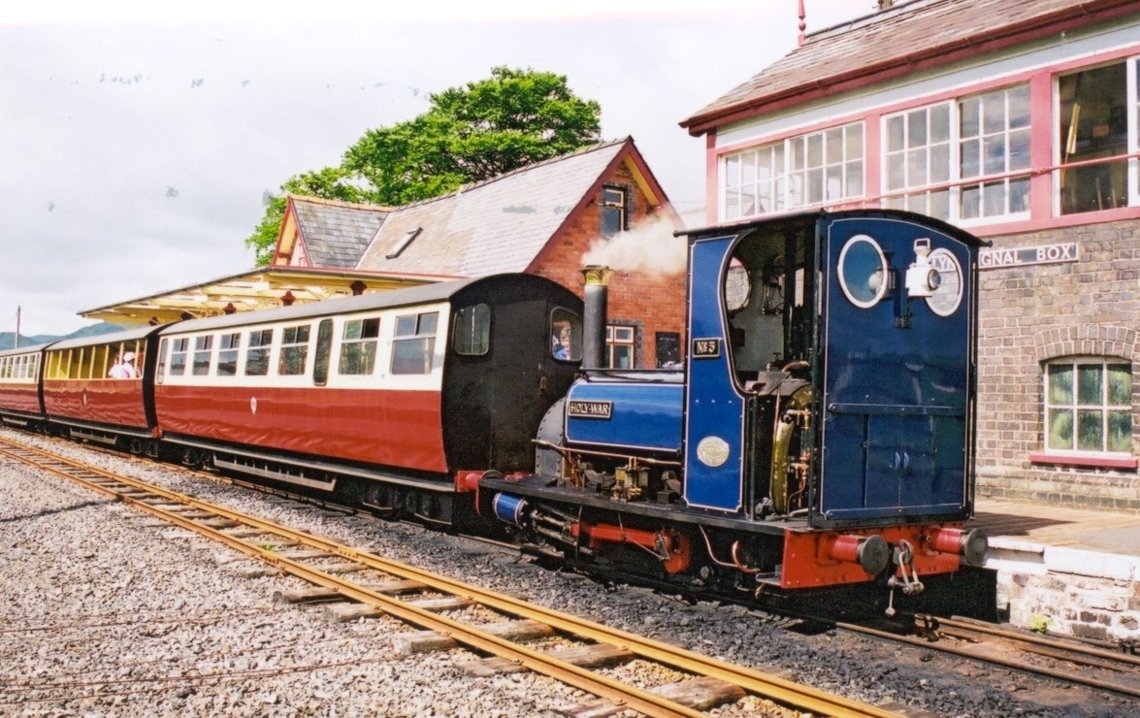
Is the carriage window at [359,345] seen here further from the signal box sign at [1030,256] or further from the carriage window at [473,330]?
the signal box sign at [1030,256]

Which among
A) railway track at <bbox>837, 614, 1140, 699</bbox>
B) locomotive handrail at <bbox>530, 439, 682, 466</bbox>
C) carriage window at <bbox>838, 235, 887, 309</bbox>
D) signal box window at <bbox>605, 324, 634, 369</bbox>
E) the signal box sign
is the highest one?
the signal box sign

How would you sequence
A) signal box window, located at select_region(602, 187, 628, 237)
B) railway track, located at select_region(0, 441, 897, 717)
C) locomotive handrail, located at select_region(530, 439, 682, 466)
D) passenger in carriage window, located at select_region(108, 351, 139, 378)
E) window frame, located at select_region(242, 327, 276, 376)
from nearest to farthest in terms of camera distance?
railway track, located at select_region(0, 441, 897, 717) → locomotive handrail, located at select_region(530, 439, 682, 466) → window frame, located at select_region(242, 327, 276, 376) → passenger in carriage window, located at select_region(108, 351, 139, 378) → signal box window, located at select_region(602, 187, 628, 237)

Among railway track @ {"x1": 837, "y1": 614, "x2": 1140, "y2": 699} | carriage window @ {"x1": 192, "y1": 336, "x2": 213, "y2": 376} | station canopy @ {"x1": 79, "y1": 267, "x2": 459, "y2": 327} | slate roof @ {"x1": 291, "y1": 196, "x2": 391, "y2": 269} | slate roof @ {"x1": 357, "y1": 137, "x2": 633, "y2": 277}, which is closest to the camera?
railway track @ {"x1": 837, "y1": 614, "x2": 1140, "y2": 699}

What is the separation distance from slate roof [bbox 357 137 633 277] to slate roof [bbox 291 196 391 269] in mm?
1502

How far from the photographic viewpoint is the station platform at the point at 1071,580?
6207 millimetres

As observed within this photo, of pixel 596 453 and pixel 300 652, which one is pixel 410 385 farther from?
pixel 300 652

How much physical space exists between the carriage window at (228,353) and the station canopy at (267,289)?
73.7 inches

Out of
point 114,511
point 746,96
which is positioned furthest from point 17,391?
point 746,96

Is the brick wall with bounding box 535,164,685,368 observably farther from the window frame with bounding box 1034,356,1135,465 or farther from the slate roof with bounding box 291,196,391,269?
the window frame with bounding box 1034,356,1135,465

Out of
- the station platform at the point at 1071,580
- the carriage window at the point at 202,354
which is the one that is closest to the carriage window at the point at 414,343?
the station platform at the point at 1071,580

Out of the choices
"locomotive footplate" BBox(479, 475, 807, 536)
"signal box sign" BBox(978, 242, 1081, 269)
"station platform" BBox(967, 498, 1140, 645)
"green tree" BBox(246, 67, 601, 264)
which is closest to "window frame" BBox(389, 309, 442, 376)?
"locomotive footplate" BBox(479, 475, 807, 536)

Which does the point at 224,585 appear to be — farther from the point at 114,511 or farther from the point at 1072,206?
the point at 1072,206

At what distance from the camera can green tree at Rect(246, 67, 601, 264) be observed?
3597 cm

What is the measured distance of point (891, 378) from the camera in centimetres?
618
